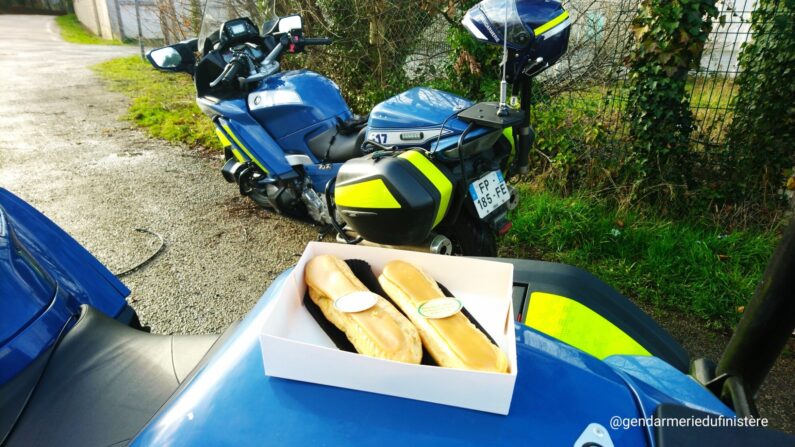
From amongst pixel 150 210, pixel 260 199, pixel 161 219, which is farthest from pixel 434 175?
pixel 150 210

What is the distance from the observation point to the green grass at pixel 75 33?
1767cm

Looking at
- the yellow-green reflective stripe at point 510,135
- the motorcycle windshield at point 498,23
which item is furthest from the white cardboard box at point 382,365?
the yellow-green reflective stripe at point 510,135

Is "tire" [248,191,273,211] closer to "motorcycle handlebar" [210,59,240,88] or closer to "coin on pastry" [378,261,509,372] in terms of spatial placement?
"motorcycle handlebar" [210,59,240,88]

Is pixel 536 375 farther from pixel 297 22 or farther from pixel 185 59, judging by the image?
A: pixel 185 59

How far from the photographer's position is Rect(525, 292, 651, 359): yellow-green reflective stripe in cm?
123

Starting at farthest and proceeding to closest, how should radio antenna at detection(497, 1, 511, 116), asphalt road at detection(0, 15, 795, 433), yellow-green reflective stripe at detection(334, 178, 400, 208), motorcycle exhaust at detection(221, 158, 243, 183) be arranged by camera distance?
motorcycle exhaust at detection(221, 158, 243, 183) → asphalt road at detection(0, 15, 795, 433) → yellow-green reflective stripe at detection(334, 178, 400, 208) → radio antenna at detection(497, 1, 511, 116)

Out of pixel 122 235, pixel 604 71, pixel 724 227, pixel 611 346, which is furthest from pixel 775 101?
pixel 122 235

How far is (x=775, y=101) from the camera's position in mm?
3375

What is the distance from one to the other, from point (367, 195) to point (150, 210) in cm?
291

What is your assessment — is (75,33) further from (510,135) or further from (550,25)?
(550,25)

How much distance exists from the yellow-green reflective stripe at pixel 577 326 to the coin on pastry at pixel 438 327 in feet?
1.43

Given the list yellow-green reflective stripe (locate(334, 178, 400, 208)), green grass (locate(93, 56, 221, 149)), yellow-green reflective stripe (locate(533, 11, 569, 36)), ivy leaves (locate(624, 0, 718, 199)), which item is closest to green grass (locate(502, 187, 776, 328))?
ivy leaves (locate(624, 0, 718, 199))

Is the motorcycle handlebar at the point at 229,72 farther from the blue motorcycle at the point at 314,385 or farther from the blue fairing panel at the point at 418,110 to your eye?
the blue motorcycle at the point at 314,385

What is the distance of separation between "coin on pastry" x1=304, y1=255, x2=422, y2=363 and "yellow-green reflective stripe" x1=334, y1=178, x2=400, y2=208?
1139 mm
